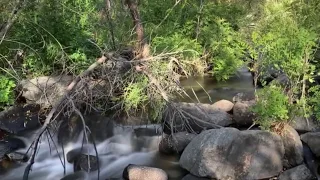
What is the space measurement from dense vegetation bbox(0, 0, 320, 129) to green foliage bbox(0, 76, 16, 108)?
0.02 metres

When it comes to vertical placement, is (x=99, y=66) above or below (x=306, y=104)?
above

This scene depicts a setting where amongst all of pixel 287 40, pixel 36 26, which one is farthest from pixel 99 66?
pixel 287 40

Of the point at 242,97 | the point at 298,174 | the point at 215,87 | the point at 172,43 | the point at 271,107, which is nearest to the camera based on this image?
the point at 298,174

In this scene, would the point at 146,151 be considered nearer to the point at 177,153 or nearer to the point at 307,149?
the point at 177,153

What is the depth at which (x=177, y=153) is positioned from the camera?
246 inches

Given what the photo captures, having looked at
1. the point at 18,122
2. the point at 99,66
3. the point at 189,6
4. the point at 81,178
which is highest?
the point at 189,6

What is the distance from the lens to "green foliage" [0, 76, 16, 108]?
7.61m

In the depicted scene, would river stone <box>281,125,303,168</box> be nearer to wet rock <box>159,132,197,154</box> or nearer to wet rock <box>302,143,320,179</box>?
wet rock <box>302,143,320,179</box>

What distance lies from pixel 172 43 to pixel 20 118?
3.76 m

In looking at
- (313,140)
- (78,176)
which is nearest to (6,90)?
(78,176)

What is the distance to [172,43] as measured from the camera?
8.95 m

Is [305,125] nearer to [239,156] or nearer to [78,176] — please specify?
[239,156]

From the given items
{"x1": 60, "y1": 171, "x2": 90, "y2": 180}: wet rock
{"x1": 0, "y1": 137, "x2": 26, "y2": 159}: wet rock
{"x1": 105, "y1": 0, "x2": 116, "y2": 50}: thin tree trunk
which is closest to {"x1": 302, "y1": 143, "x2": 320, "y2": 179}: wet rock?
{"x1": 60, "y1": 171, "x2": 90, "y2": 180}: wet rock

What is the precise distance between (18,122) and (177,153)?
3.34 metres
